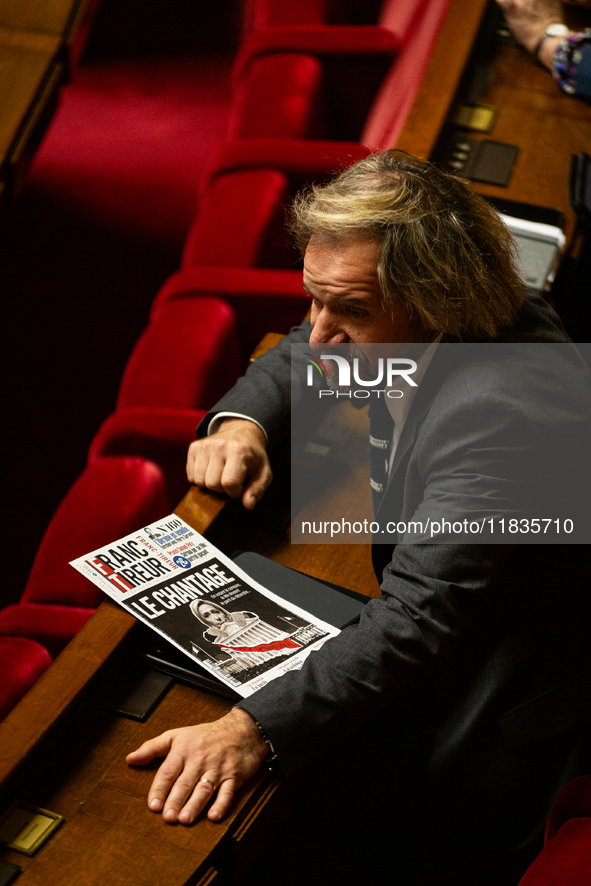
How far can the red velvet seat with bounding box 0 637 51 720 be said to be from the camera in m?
1.06

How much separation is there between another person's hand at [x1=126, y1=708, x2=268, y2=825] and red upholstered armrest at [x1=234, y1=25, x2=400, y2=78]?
5.94ft

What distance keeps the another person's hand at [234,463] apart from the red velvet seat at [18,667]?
0.33m

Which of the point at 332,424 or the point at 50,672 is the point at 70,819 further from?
the point at 332,424

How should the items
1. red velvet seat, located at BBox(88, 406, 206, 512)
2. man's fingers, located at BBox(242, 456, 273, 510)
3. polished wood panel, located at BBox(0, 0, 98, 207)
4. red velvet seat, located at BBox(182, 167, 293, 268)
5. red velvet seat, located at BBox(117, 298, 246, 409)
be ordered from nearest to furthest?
man's fingers, located at BBox(242, 456, 273, 510) < red velvet seat, located at BBox(88, 406, 206, 512) < red velvet seat, located at BBox(117, 298, 246, 409) < red velvet seat, located at BBox(182, 167, 293, 268) < polished wood panel, located at BBox(0, 0, 98, 207)

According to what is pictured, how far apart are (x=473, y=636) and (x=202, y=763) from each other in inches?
13.2

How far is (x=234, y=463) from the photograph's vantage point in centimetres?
106

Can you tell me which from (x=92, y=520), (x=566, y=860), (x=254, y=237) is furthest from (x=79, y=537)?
(x=566, y=860)

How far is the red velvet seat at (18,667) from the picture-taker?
3.46 feet

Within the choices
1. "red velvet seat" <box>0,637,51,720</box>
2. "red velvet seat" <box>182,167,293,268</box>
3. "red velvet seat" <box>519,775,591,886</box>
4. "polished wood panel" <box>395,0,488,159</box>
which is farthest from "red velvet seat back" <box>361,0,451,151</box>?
"red velvet seat" <box>519,775,591,886</box>

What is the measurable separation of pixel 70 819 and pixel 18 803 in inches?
2.0

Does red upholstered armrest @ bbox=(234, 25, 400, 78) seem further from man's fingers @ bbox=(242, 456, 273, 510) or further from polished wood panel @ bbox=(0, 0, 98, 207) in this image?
man's fingers @ bbox=(242, 456, 273, 510)

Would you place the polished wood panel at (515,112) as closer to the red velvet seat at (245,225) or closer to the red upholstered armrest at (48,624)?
Answer: the red velvet seat at (245,225)

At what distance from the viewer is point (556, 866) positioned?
71cm

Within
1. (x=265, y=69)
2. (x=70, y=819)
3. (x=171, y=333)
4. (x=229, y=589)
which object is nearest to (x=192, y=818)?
(x=70, y=819)
